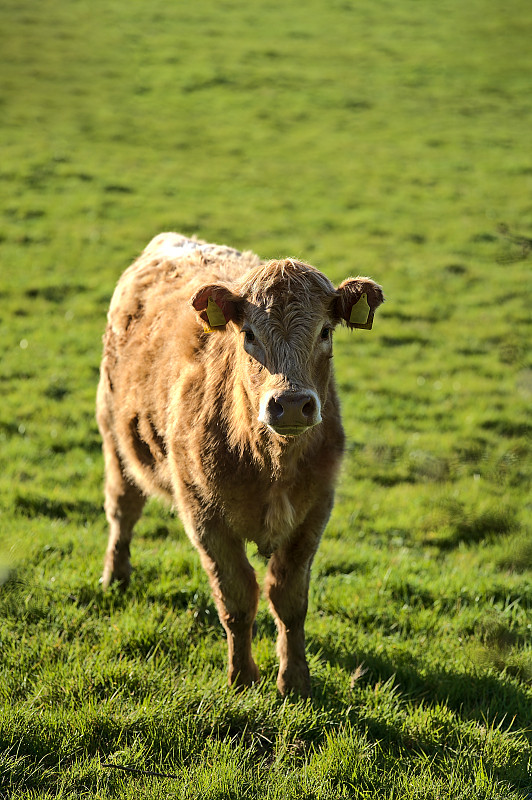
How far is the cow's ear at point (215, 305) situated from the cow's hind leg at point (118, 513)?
6.47 ft

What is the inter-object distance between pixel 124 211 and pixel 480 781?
44.9ft

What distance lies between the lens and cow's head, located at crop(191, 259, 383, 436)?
377 centimetres

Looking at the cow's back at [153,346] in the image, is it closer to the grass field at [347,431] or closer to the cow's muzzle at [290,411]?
the grass field at [347,431]

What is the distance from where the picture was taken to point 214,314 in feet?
13.8

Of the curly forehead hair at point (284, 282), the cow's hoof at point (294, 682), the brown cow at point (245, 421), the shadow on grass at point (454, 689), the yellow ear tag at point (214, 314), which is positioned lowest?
the shadow on grass at point (454, 689)

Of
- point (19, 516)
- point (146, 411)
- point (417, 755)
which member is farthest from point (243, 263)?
point (417, 755)

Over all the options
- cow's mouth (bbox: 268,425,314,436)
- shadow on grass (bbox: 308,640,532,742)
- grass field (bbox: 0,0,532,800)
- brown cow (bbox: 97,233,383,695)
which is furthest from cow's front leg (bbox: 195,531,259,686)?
cow's mouth (bbox: 268,425,314,436)

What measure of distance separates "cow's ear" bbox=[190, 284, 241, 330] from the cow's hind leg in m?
1.97

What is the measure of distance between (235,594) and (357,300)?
1767mm

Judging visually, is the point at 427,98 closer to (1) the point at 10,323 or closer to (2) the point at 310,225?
(2) the point at 310,225

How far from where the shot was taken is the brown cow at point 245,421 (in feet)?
13.2

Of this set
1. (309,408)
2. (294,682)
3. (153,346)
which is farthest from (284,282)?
(294,682)

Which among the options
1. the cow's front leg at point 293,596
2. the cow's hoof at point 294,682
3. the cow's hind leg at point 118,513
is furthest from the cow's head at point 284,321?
the cow's hind leg at point 118,513

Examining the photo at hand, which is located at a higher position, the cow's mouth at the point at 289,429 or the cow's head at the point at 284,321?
the cow's head at the point at 284,321
